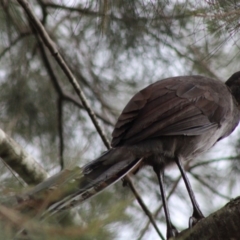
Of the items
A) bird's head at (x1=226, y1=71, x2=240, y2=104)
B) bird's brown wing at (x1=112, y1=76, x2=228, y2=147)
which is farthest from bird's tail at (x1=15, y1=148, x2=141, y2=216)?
bird's head at (x1=226, y1=71, x2=240, y2=104)

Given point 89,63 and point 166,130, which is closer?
point 166,130

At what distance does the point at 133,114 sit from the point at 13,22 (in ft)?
5.04

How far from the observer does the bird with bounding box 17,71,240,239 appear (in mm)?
3963

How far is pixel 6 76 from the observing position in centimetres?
561

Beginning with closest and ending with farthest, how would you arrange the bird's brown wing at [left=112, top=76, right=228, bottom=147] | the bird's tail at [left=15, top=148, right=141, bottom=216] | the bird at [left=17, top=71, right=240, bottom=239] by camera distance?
the bird's tail at [left=15, top=148, right=141, bottom=216]
the bird at [left=17, top=71, right=240, bottom=239]
the bird's brown wing at [left=112, top=76, right=228, bottom=147]

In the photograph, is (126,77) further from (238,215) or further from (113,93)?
(238,215)

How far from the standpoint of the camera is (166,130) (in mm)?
4133

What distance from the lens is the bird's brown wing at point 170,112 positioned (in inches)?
162

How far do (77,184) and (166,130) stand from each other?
1325 millimetres

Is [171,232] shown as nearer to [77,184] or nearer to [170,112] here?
[170,112]

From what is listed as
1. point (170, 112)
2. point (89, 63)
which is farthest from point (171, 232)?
point (89, 63)

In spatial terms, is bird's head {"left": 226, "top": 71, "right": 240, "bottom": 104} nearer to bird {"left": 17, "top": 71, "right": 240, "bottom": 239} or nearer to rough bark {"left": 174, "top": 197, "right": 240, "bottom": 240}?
bird {"left": 17, "top": 71, "right": 240, "bottom": 239}

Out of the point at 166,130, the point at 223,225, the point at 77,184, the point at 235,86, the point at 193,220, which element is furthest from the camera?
the point at 235,86

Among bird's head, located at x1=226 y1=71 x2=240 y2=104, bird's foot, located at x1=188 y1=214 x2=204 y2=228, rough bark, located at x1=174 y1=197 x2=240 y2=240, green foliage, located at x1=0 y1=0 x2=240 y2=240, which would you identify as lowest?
rough bark, located at x1=174 y1=197 x2=240 y2=240
